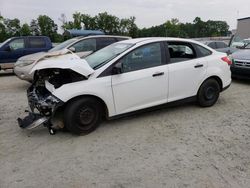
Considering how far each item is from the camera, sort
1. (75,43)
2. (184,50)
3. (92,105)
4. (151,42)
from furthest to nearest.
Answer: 1. (75,43)
2. (184,50)
3. (151,42)
4. (92,105)

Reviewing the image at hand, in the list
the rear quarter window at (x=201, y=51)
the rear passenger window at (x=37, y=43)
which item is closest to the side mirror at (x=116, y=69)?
the rear quarter window at (x=201, y=51)

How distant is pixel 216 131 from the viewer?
4.45 m

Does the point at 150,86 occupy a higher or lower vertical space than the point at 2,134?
higher

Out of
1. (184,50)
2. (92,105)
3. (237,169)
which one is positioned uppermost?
(184,50)

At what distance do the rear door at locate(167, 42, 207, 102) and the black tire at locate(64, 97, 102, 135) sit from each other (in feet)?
5.13

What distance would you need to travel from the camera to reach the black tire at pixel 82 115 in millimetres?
4188

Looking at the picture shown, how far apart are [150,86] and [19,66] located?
487 cm

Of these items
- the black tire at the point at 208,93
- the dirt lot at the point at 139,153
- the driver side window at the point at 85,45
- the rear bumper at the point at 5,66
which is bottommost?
the dirt lot at the point at 139,153

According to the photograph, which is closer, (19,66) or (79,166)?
(79,166)

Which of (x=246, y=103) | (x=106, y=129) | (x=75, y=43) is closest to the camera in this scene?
(x=106, y=129)

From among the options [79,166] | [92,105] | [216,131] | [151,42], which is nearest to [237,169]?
[216,131]

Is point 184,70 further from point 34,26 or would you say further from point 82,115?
point 34,26

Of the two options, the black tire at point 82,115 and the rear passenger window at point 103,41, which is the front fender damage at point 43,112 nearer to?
the black tire at point 82,115

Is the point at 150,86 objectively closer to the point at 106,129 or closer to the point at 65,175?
the point at 106,129
